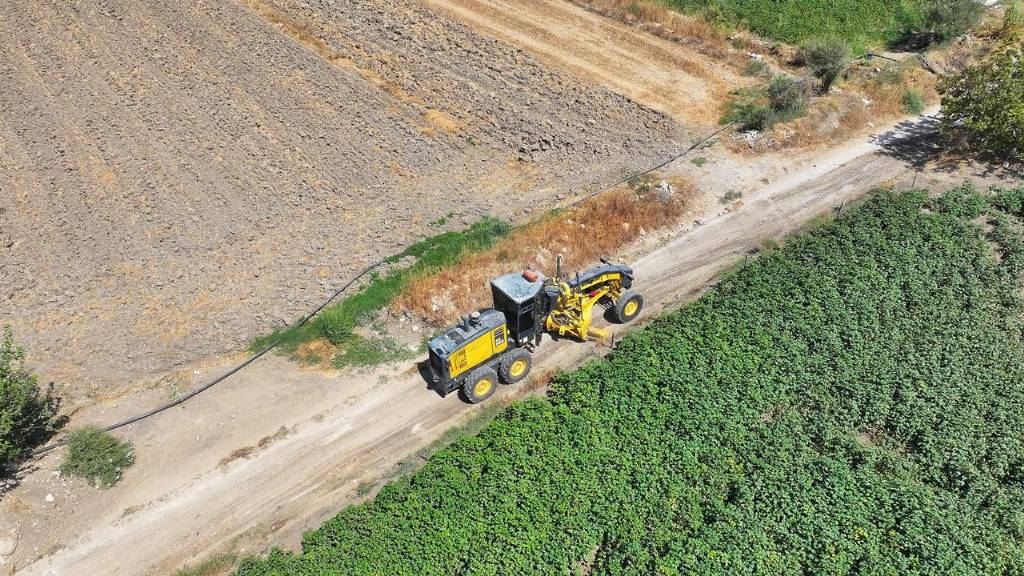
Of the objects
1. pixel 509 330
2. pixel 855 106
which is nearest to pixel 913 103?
pixel 855 106

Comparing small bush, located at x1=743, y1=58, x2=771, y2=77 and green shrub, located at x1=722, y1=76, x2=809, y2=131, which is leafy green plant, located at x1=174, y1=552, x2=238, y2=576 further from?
small bush, located at x1=743, y1=58, x2=771, y2=77

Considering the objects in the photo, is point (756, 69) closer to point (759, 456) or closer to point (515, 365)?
point (515, 365)

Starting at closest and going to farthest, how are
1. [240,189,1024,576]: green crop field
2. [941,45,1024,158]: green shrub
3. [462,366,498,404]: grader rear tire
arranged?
Answer: [240,189,1024,576]: green crop field < [462,366,498,404]: grader rear tire < [941,45,1024,158]: green shrub

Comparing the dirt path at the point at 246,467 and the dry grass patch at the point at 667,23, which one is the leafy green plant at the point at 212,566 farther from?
the dry grass patch at the point at 667,23

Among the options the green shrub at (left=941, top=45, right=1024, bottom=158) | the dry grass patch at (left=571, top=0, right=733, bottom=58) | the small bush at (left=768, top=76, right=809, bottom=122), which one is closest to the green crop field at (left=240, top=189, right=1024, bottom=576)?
the green shrub at (left=941, top=45, right=1024, bottom=158)

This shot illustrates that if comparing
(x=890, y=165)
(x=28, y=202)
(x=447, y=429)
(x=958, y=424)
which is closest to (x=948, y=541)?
(x=958, y=424)

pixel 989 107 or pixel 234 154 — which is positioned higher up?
pixel 989 107
